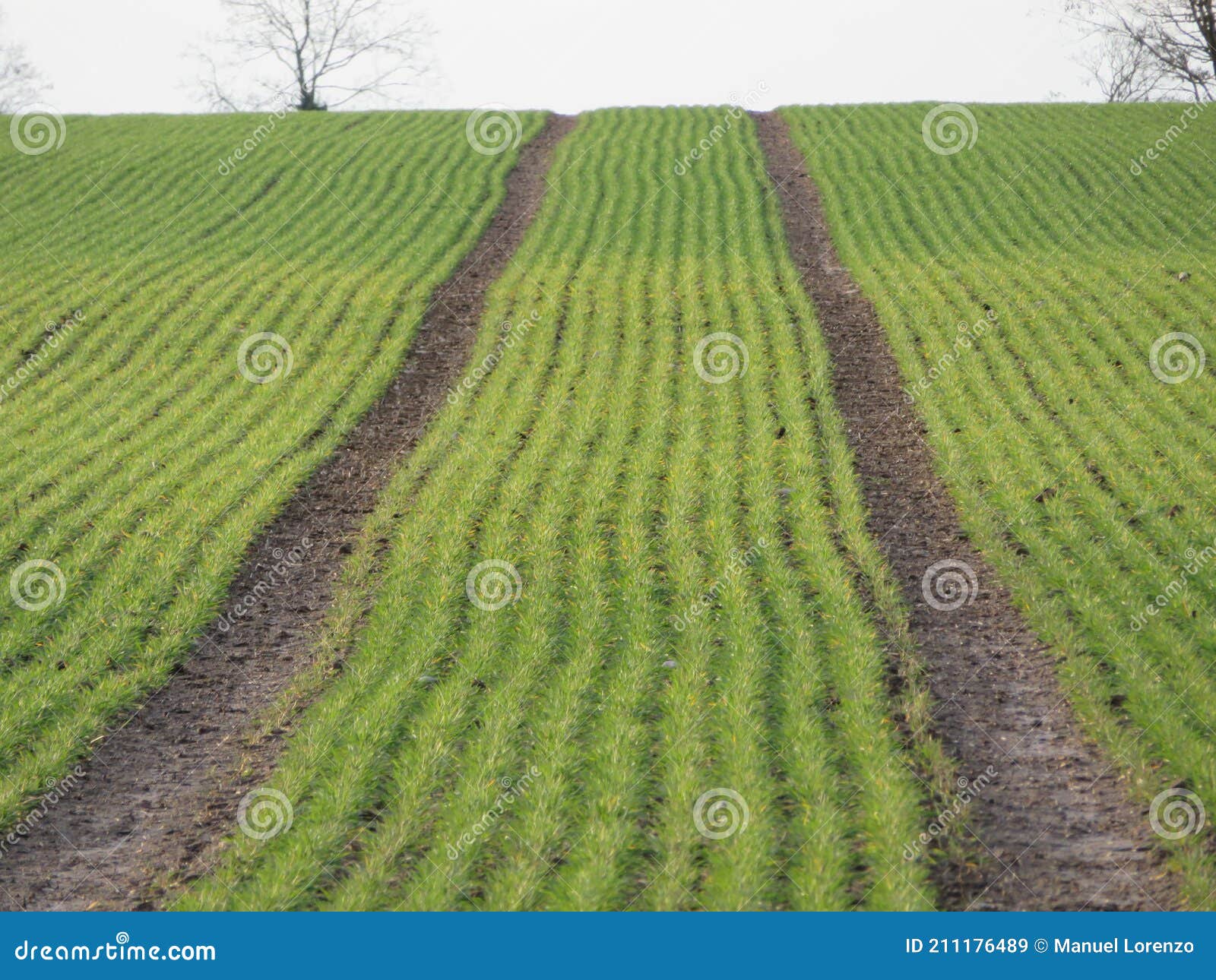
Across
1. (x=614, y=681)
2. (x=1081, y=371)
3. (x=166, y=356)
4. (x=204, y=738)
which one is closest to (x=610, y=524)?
(x=614, y=681)

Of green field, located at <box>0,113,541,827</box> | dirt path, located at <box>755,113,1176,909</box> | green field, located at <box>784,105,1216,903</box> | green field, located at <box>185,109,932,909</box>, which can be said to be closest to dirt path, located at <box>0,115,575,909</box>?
green field, located at <box>0,113,541,827</box>

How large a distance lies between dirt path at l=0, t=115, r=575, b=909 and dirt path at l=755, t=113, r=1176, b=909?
4.33 m

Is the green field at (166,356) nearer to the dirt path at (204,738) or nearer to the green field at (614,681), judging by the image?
the dirt path at (204,738)

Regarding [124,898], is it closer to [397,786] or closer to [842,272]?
[397,786]

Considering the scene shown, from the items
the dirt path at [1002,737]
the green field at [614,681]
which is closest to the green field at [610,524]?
the green field at [614,681]

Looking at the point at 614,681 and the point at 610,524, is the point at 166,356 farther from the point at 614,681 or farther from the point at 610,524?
the point at 614,681

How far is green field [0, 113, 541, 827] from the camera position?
718cm

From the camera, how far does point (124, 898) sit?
489 cm

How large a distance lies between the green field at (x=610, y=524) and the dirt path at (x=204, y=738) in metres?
0.23

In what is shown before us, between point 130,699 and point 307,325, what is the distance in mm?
9453

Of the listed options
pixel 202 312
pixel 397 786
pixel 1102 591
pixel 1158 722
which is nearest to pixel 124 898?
pixel 397 786

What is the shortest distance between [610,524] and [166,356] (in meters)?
8.75

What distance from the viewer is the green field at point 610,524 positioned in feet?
17.0

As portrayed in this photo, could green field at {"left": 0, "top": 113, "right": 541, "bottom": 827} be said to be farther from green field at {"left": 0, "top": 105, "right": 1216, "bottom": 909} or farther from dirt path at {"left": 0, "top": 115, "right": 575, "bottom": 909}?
dirt path at {"left": 0, "top": 115, "right": 575, "bottom": 909}
